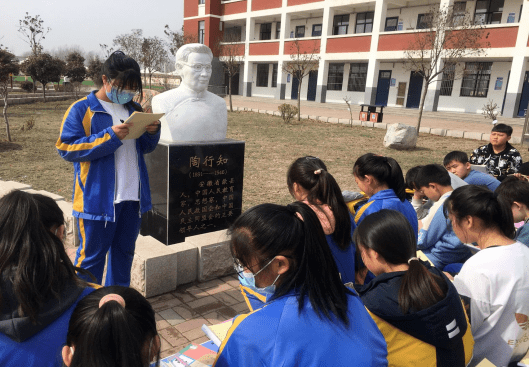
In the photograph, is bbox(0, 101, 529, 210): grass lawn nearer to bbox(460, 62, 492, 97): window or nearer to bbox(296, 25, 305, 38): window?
bbox(460, 62, 492, 97): window

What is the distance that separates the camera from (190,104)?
3.38 m

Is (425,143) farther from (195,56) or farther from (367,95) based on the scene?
(367,95)

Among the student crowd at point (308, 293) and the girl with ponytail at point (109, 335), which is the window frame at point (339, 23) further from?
the girl with ponytail at point (109, 335)

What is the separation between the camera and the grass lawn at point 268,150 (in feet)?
18.6

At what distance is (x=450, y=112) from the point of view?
18.2 metres

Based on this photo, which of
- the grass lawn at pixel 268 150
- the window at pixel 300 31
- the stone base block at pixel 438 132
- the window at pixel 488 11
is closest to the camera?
the grass lawn at pixel 268 150

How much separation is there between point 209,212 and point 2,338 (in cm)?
238

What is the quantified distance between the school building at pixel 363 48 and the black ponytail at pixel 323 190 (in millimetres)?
13376

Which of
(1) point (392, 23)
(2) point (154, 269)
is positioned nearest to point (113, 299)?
(2) point (154, 269)

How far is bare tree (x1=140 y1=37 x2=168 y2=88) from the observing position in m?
25.8

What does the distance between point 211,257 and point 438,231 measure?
1.68 m

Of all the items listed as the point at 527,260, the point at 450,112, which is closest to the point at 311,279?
the point at 527,260

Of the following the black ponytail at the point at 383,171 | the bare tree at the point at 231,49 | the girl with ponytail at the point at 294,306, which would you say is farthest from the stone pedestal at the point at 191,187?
the bare tree at the point at 231,49

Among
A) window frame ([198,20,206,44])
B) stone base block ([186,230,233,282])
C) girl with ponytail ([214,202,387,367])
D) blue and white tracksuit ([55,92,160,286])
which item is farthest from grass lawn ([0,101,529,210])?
window frame ([198,20,206,44])
